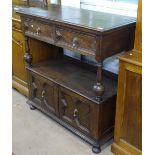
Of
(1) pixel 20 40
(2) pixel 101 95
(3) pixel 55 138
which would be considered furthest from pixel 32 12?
(3) pixel 55 138

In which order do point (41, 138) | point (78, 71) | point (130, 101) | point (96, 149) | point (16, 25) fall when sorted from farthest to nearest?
point (16, 25), point (78, 71), point (41, 138), point (96, 149), point (130, 101)

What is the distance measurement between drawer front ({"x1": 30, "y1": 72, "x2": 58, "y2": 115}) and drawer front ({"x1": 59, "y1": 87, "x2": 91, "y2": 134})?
0.08 metres

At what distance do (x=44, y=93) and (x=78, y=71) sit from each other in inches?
14.9

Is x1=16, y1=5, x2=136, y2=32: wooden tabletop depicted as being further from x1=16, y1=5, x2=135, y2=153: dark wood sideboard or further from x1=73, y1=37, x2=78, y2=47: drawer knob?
x1=73, y1=37, x2=78, y2=47: drawer knob

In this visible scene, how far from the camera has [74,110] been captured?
6.37 feet

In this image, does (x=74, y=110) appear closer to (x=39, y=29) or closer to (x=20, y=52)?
(x=39, y=29)

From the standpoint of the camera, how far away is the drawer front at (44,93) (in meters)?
2.09

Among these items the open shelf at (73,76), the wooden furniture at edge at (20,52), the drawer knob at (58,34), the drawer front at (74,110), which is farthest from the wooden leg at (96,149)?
the wooden furniture at edge at (20,52)

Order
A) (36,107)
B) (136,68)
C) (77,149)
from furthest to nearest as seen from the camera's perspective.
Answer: (36,107), (77,149), (136,68)

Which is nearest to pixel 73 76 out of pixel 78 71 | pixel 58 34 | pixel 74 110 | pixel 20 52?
pixel 78 71

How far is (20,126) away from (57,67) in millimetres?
648
